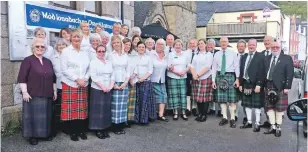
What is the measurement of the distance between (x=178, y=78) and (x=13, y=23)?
3483 millimetres

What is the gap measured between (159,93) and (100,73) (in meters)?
1.84

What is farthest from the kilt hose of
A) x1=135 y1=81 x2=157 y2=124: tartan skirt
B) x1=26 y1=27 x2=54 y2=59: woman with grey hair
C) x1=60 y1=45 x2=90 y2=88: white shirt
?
x1=26 y1=27 x2=54 y2=59: woman with grey hair

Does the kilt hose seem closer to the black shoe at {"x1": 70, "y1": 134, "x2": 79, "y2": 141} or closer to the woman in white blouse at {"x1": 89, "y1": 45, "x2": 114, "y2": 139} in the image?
the woman in white blouse at {"x1": 89, "y1": 45, "x2": 114, "y2": 139}

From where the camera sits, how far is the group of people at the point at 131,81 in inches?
190

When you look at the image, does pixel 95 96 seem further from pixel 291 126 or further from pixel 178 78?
pixel 291 126

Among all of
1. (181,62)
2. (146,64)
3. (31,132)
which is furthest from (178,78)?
(31,132)

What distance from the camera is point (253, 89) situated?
19.5 feet

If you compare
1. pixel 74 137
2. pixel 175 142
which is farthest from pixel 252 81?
pixel 74 137

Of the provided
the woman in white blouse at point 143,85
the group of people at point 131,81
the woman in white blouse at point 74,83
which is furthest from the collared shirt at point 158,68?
the woman in white blouse at point 74,83

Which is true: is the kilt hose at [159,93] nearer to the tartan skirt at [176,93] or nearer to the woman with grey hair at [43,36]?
the tartan skirt at [176,93]

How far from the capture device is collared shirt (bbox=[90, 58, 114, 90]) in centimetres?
504

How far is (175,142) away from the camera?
16.9 feet

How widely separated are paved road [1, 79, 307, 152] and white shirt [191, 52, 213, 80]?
1.20 meters

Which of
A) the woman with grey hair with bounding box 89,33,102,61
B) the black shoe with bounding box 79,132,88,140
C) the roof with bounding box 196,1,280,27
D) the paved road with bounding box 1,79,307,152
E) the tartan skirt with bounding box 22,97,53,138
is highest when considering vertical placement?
the roof with bounding box 196,1,280,27
